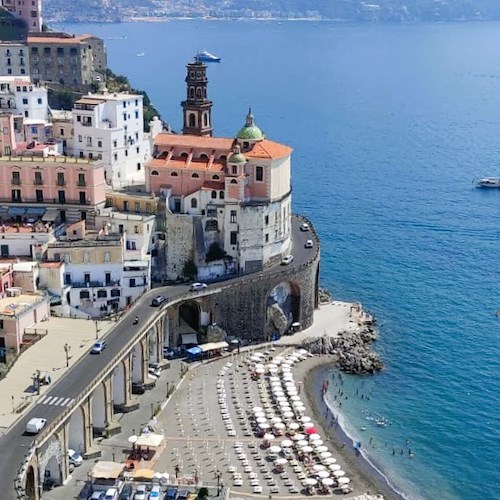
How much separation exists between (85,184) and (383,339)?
35.2 meters

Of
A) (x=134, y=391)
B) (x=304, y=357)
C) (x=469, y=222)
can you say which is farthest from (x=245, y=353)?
(x=469, y=222)

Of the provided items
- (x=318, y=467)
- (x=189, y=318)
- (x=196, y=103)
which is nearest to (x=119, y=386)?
(x=189, y=318)

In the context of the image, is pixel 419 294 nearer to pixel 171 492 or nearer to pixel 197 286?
pixel 197 286

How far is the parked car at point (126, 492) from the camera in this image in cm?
6256

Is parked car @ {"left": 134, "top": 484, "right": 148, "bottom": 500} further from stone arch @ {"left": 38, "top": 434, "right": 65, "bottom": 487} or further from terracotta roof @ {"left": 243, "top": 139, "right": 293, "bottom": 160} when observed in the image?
terracotta roof @ {"left": 243, "top": 139, "right": 293, "bottom": 160}

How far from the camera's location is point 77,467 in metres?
67.4

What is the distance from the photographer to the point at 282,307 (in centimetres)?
9469

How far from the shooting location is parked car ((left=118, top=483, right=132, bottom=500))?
6256 centimetres

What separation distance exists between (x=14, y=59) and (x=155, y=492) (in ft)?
319

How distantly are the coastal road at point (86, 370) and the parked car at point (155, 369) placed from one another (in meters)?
5.05

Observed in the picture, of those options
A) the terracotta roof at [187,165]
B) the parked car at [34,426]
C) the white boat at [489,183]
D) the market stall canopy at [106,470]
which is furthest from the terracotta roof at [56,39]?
the parked car at [34,426]

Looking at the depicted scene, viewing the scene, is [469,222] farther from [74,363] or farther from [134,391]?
[74,363]

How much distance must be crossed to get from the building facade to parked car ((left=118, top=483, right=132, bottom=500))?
3724 inches

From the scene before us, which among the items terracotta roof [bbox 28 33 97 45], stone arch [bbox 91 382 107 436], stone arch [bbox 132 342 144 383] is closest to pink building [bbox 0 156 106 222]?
stone arch [bbox 132 342 144 383]
